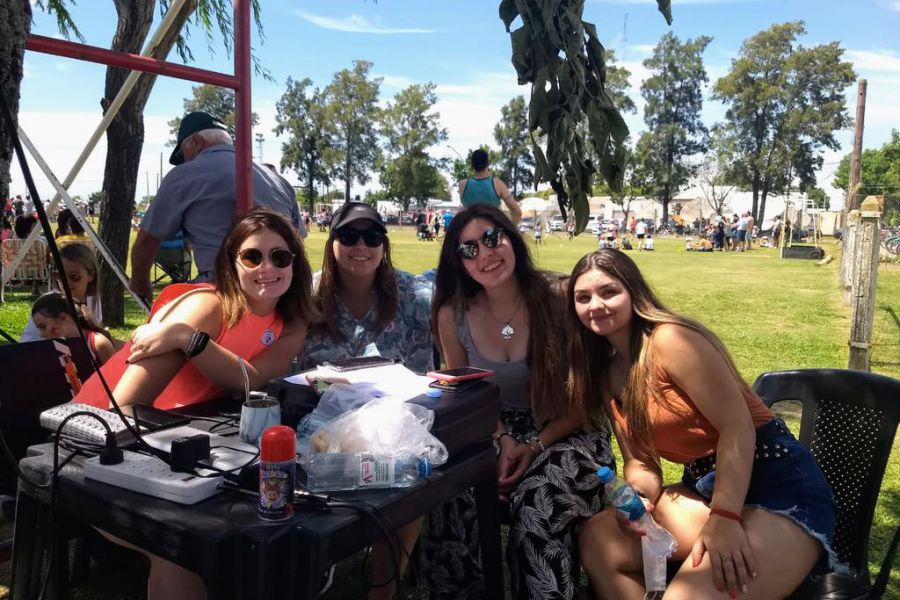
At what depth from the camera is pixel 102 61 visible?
9.52 feet

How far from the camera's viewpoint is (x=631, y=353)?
2.36m

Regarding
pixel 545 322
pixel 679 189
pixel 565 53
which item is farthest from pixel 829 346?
pixel 679 189

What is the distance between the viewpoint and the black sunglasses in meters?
2.99

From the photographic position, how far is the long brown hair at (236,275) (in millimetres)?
2566

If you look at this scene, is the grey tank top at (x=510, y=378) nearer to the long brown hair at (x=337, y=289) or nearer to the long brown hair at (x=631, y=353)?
the long brown hair at (x=631, y=353)

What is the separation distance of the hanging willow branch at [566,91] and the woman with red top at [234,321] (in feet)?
3.29

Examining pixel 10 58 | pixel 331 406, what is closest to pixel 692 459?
pixel 331 406

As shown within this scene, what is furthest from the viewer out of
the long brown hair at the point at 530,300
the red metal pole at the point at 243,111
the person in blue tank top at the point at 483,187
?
the person in blue tank top at the point at 483,187

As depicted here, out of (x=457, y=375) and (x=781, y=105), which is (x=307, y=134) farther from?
(x=457, y=375)

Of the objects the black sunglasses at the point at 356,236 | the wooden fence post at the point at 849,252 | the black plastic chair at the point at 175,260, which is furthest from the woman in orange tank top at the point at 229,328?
the wooden fence post at the point at 849,252

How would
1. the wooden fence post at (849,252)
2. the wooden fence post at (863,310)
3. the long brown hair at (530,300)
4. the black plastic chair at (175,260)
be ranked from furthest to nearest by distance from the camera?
1. the wooden fence post at (849,252)
2. the black plastic chair at (175,260)
3. the wooden fence post at (863,310)
4. the long brown hair at (530,300)

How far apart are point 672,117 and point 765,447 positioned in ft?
→ 203

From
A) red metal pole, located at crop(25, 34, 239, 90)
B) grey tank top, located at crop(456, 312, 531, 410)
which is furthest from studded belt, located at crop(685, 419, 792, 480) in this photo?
red metal pole, located at crop(25, 34, 239, 90)

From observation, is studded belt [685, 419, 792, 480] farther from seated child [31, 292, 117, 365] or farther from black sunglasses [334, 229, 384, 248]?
seated child [31, 292, 117, 365]
